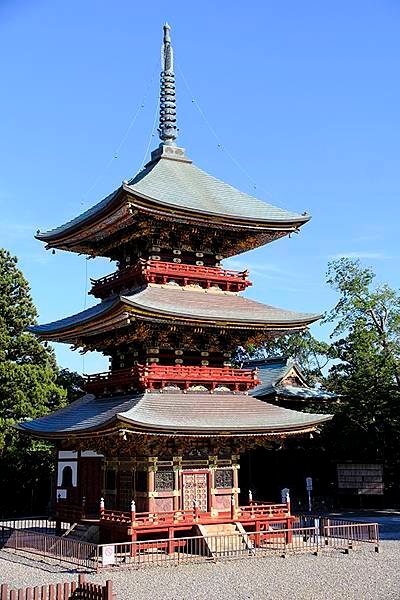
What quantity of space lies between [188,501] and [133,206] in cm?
1133

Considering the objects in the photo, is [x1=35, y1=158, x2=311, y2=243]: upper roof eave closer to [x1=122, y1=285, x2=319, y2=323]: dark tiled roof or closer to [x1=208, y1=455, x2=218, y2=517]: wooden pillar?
[x1=122, y1=285, x2=319, y2=323]: dark tiled roof

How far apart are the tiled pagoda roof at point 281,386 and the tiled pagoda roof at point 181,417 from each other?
54.4ft

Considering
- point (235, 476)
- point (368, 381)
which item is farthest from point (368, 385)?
point (235, 476)

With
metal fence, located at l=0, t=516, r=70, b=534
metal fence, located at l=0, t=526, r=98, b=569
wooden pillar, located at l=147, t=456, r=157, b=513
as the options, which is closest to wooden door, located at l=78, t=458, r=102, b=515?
metal fence, located at l=0, t=526, r=98, b=569

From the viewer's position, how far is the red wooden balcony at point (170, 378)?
28.1m

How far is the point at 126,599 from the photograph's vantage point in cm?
1917

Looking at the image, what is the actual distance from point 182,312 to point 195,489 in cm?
677

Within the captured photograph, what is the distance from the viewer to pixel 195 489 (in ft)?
92.4

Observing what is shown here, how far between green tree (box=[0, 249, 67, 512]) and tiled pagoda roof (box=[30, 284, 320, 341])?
15324mm

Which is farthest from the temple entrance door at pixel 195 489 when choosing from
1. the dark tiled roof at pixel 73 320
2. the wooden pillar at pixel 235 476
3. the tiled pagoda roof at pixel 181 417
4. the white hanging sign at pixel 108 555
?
the dark tiled roof at pixel 73 320

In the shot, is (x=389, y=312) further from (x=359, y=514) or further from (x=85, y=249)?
(x=85, y=249)

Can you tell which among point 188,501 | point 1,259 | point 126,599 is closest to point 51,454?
point 1,259

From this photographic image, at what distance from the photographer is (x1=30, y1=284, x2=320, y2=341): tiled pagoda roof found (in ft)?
89.3

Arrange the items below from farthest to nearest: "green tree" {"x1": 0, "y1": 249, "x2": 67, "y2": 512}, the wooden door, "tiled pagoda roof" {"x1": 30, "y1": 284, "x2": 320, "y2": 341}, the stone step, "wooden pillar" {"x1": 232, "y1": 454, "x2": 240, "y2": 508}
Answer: "green tree" {"x1": 0, "y1": 249, "x2": 67, "y2": 512} < the wooden door < "wooden pillar" {"x1": 232, "y1": 454, "x2": 240, "y2": 508} < "tiled pagoda roof" {"x1": 30, "y1": 284, "x2": 320, "y2": 341} < the stone step
